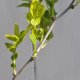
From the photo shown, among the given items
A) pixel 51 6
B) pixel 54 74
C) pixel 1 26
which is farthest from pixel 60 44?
pixel 51 6

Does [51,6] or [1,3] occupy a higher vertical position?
[51,6]

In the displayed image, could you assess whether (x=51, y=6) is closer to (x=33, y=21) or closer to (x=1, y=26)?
(x=33, y=21)

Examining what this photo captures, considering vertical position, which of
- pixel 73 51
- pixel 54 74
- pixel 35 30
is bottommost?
pixel 54 74

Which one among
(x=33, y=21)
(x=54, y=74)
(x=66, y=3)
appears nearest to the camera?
(x=33, y=21)

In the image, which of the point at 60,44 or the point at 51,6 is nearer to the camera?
the point at 51,6

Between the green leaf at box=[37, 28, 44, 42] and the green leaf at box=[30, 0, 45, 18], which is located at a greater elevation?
the green leaf at box=[30, 0, 45, 18]

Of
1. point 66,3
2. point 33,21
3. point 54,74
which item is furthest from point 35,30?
point 54,74

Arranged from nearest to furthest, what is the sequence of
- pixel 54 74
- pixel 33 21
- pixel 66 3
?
pixel 33 21 → pixel 66 3 → pixel 54 74

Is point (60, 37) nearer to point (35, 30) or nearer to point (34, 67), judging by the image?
point (34, 67)

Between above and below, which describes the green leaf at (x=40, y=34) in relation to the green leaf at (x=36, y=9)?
below
